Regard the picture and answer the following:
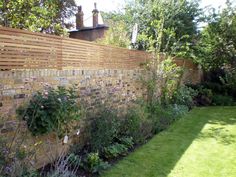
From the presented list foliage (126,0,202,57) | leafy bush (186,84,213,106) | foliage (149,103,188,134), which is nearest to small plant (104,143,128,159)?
foliage (149,103,188,134)

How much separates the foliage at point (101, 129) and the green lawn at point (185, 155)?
50cm

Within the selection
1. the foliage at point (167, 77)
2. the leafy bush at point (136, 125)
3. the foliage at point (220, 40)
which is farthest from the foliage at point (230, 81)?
Answer: the leafy bush at point (136, 125)

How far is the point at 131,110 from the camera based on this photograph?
21.1 ft

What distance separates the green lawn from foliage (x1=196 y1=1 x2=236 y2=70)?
5976 millimetres

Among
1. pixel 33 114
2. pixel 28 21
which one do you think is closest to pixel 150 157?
pixel 33 114

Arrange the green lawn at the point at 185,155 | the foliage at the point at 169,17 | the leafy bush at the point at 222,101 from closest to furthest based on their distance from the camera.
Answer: the green lawn at the point at 185,155 < the foliage at the point at 169,17 < the leafy bush at the point at 222,101

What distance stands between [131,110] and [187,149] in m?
1.52

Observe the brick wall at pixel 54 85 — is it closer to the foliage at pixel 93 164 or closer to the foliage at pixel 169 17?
the foliage at pixel 93 164

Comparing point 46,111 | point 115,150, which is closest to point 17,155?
point 46,111

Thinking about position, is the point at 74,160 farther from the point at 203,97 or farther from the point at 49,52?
the point at 203,97

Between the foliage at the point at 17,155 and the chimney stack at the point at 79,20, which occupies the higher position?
the chimney stack at the point at 79,20

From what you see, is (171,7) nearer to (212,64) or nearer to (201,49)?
(201,49)

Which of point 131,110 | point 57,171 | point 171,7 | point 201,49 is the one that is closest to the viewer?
point 57,171

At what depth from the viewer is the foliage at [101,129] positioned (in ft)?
16.4
